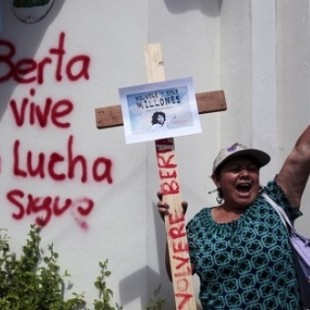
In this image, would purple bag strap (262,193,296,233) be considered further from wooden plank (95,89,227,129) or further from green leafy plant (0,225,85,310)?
green leafy plant (0,225,85,310)

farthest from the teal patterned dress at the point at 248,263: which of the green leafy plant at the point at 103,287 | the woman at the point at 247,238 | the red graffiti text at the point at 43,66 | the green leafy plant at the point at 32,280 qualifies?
the red graffiti text at the point at 43,66

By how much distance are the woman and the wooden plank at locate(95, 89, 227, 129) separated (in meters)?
0.22

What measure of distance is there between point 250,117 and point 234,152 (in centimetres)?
87

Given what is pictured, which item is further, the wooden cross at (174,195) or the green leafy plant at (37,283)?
the green leafy plant at (37,283)

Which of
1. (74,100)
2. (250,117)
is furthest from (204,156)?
(74,100)

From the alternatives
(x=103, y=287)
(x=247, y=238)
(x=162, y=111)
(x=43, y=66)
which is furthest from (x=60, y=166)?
(x=247, y=238)

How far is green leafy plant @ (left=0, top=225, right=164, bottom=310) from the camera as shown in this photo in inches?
156

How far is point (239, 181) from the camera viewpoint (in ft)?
9.96

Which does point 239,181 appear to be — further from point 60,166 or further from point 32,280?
point 32,280

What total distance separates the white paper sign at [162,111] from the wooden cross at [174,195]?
52 millimetres

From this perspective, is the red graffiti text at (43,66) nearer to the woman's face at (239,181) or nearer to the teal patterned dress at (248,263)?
the woman's face at (239,181)

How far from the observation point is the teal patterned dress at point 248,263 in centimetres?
288

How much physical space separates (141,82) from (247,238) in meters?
1.44

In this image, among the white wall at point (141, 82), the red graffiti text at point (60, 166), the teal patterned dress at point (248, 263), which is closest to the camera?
the teal patterned dress at point (248, 263)
